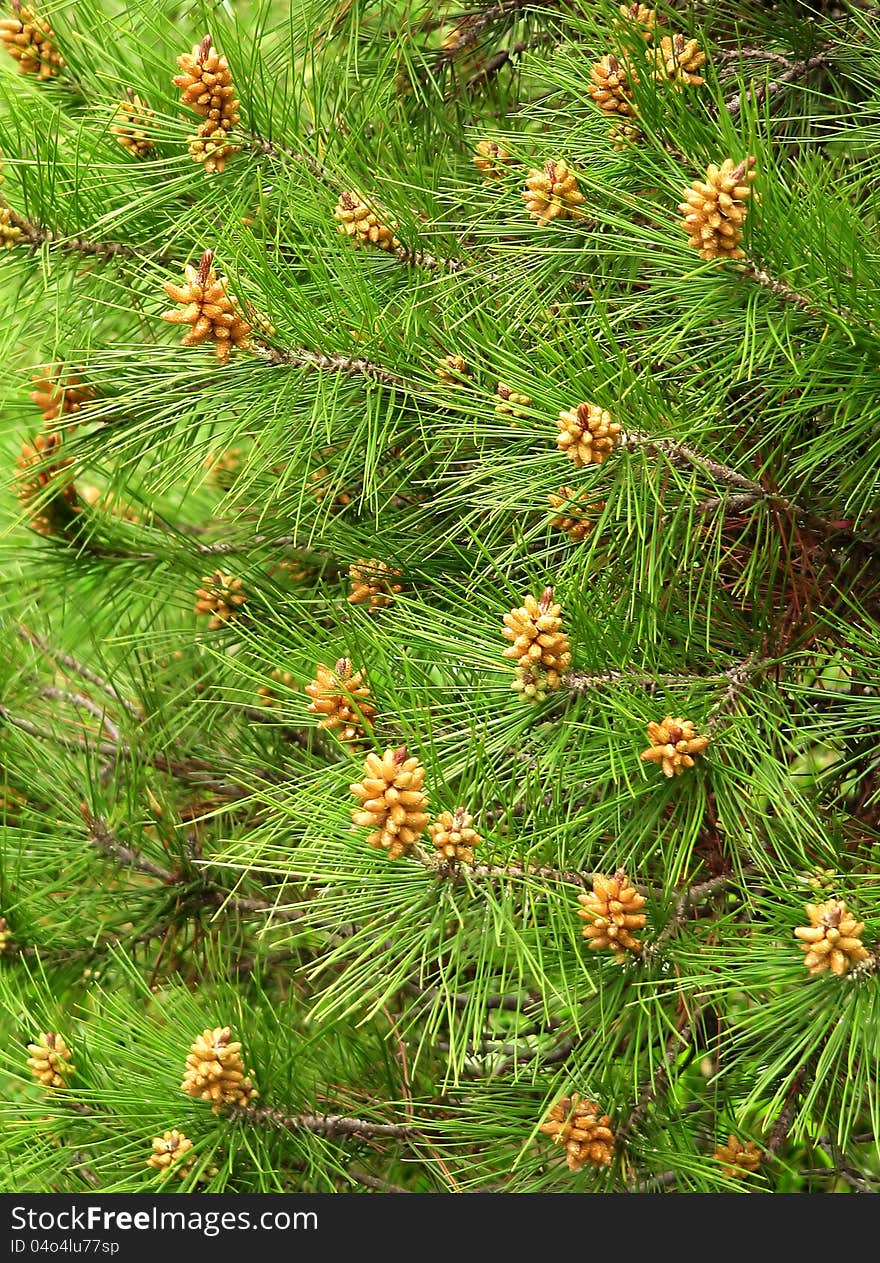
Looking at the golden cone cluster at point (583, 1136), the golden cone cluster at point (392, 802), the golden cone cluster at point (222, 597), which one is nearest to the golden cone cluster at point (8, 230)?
the golden cone cluster at point (222, 597)

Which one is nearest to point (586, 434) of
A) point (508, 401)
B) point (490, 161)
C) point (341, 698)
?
point (508, 401)

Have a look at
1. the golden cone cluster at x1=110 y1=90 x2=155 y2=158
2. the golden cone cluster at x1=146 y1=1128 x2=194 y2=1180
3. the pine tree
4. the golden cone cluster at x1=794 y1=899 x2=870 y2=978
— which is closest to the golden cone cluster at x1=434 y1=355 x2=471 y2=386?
the pine tree

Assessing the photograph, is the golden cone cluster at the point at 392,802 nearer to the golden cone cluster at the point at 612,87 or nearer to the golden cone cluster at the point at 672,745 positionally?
the golden cone cluster at the point at 672,745

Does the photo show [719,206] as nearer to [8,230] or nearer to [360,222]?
[360,222]

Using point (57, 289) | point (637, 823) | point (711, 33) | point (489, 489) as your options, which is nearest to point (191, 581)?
point (57, 289)

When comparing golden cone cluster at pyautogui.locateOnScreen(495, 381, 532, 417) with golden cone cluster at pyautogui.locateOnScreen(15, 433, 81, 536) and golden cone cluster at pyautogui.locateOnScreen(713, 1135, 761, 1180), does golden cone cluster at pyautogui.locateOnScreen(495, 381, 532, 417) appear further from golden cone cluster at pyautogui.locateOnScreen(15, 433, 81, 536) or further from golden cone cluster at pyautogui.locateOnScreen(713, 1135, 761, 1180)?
golden cone cluster at pyautogui.locateOnScreen(713, 1135, 761, 1180)

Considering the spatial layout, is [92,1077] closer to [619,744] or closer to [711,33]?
[619,744]

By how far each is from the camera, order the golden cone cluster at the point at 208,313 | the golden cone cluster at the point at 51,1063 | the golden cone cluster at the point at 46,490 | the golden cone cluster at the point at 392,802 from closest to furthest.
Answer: the golden cone cluster at the point at 392,802
the golden cone cluster at the point at 208,313
the golden cone cluster at the point at 51,1063
the golden cone cluster at the point at 46,490

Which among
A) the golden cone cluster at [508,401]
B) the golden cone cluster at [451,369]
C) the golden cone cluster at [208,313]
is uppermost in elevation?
the golden cone cluster at [208,313]
